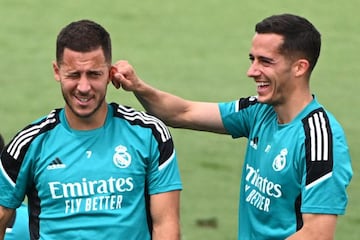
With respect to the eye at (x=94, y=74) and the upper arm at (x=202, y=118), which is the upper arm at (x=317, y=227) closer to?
the upper arm at (x=202, y=118)

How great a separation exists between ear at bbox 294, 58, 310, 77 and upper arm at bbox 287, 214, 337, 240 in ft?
2.07

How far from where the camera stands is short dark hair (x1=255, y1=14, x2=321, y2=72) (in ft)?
18.7

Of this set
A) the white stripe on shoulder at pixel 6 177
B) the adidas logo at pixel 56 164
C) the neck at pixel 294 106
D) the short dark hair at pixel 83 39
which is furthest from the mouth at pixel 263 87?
the white stripe on shoulder at pixel 6 177

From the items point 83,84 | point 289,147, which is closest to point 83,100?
point 83,84

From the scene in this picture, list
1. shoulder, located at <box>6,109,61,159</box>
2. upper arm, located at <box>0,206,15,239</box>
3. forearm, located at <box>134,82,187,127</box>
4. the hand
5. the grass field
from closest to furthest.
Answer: shoulder, located at <box>6,109,61,159</box>
upper arm, located at <box>0,206,15,239</box>
the hand
forearm, located at <box>134,82,187,127</box>
the grass field

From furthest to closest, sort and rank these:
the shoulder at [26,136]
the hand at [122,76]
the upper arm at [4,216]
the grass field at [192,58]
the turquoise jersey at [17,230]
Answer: the grass field at [192,58] → the turquoise jersey at [17,230] → the hand at [122,76] → the upper arm at [4,216] → the shoulder at [26,136]

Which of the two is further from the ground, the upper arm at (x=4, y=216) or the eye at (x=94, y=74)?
the eye at (x=94, y=74)

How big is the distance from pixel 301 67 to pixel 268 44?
18 cm

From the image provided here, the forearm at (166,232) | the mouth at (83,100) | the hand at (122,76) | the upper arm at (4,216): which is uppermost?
the hand at (122,76)

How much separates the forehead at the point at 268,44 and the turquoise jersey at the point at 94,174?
0.57 meters

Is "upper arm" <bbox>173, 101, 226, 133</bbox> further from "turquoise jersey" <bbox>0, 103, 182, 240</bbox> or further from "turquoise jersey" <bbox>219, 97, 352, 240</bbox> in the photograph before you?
"turquoise jersey" <bbox>0, 103, 182, 240</bbox>

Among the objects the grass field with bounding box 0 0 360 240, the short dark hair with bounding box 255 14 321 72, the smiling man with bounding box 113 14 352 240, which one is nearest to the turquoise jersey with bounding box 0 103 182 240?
the smiling man with bounding box 113 14 352 240

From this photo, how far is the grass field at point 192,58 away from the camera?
913cm

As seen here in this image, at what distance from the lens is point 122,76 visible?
19.3 ft
